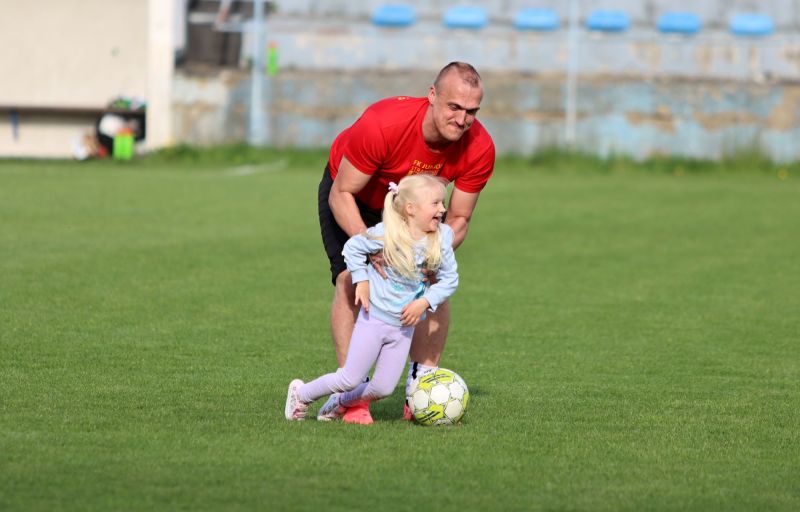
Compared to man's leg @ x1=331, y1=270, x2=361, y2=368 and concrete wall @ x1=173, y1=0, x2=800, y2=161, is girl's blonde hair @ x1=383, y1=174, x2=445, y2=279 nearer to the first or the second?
man's leg @ x1=331, y1=270, x2=361, y2=368

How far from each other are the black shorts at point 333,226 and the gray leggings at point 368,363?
58cm

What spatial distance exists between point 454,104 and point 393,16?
2454 centimetres

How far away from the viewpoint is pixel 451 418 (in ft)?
21.9

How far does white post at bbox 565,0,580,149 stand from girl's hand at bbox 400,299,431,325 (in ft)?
73.7

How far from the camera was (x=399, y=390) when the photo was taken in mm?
7941

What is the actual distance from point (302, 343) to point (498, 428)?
9.30 ft

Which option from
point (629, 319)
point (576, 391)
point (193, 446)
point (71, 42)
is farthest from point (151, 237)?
point (71, 42)

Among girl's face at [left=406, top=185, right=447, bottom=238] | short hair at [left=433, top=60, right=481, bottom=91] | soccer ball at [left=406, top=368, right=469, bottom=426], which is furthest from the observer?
soccer ball at [left=406, top=368, right=469, bottom=426]

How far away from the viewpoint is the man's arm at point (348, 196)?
6797 millimetres

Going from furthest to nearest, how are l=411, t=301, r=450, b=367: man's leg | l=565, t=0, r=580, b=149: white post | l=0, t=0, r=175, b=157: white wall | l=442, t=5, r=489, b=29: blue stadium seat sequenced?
1. l=0, t=0, r=175, b=157: white wall
2. l=442, t=5, r=489, b=29: blue stadium seat
3. l=565, t=0, r=580, b=149: white post
4. l=411, t=301, r=450, b=367: man's leg

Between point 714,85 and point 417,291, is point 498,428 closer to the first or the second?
point 417,291

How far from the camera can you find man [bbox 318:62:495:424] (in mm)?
6590

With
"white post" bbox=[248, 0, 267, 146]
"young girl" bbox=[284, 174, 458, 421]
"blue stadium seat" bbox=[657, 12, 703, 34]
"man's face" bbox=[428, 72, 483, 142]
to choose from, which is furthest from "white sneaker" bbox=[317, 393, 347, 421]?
"blue stadium seat" bbox=[657, 12, 703, 34]

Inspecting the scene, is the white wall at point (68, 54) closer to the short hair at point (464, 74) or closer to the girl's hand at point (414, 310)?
the short hair at point (464, 74)
